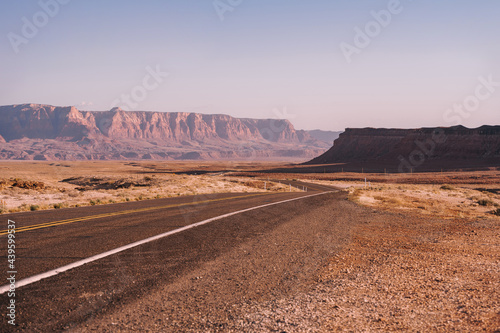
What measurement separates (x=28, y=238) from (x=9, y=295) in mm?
4098

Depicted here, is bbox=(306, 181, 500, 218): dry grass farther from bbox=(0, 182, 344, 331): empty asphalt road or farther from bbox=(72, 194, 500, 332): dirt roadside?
bbox=(72, 194, 500, 332): dirt roadside

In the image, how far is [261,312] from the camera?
189 inches

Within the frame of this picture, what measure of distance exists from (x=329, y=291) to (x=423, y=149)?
137584 mm

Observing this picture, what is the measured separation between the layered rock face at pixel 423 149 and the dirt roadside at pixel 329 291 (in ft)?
338

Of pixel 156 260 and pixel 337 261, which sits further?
pixel 337 261

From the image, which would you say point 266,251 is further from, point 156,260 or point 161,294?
point 161,294

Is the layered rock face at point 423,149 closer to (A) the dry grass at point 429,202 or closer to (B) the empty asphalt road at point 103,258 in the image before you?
(A) the dry grass at point 429,202

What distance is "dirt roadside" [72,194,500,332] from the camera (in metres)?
4.48

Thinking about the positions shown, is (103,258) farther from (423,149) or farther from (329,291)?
(423,149)

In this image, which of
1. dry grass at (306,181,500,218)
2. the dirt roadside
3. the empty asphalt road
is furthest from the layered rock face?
the dirt roadside

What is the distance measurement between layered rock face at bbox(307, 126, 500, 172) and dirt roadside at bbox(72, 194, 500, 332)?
103 meters

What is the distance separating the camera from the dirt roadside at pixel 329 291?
448 centimetres

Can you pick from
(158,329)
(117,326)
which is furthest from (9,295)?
(158,329)

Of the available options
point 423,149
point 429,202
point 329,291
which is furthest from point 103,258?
point 423,149
